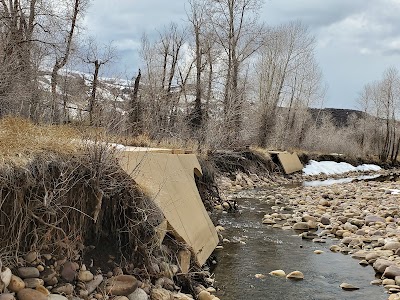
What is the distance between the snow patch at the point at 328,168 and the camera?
27.9 m

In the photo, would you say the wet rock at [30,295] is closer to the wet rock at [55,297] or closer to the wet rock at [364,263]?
the wet rock at [55,297]

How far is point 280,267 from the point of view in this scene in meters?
6.59

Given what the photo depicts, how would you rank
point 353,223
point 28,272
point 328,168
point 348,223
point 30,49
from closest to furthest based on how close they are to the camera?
point 28,272, point 348,223, point 353,223, point 30,49, point 328,168

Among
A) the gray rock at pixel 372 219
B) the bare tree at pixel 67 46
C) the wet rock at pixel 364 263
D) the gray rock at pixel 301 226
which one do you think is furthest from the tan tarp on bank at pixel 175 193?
the bare tree at pixel 67 46

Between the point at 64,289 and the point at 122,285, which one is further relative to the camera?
the point at 122,285

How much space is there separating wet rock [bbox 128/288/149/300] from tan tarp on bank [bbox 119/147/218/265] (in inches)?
42.1

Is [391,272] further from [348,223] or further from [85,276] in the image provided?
[85,276]

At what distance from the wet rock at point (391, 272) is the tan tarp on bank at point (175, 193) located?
2.64 metres

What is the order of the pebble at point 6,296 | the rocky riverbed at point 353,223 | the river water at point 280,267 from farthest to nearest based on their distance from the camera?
the rocky riverbed at point 353,223, the river water at point 280,267, the pebble at point 6,296

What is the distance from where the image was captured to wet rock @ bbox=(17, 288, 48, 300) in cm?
341

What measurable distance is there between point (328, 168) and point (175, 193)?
25710 millimetres

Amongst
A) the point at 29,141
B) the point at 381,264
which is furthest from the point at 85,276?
the point at 381,264

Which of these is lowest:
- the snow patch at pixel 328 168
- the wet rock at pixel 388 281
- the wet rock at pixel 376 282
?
the snow patch at pixel 328 168

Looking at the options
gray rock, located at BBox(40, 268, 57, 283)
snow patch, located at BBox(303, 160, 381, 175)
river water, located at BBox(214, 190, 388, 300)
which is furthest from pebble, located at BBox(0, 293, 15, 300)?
snow patch, located at BBox(303, 160, 381, 175)
